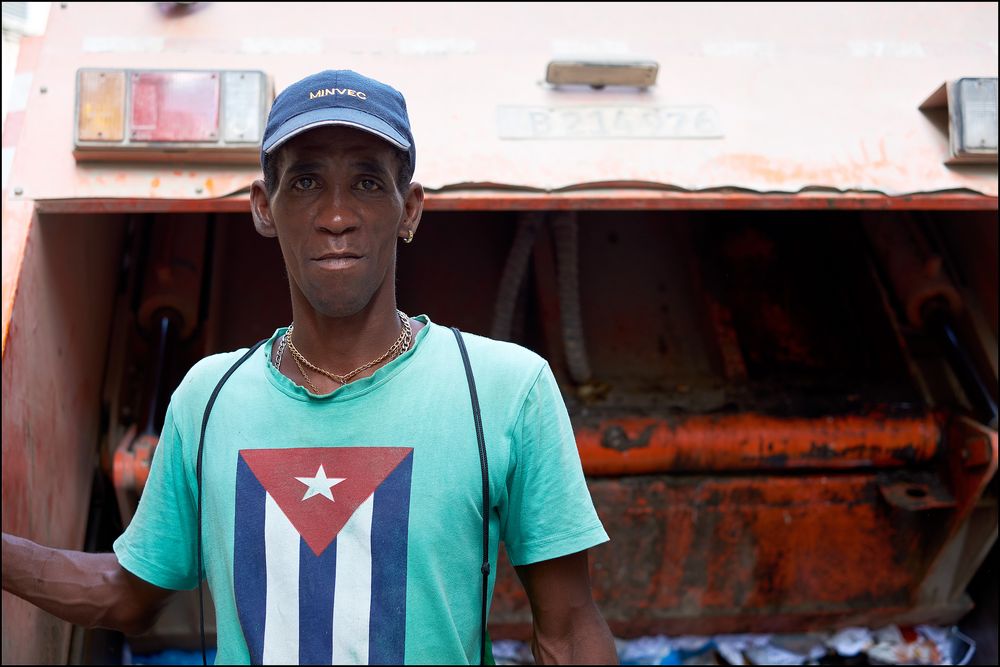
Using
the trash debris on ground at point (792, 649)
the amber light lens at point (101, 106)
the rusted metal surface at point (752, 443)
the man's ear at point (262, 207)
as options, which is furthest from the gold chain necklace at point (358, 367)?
the trash debris on ground at point (792, 649)

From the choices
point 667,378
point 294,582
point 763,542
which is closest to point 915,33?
point 667,378

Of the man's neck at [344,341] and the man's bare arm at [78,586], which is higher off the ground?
the man's neck at [344,341]

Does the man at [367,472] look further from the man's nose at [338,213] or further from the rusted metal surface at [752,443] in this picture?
the rusted metal surface at [752,443]

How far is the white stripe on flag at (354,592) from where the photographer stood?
0.96 metres

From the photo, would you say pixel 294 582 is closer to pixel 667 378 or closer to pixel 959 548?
pixel 667 378

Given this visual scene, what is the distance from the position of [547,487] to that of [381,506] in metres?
0.18

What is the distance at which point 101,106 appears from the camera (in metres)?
1.69

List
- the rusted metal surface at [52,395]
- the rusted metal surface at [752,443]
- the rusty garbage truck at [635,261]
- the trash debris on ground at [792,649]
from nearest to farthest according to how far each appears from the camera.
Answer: the rusted metal surface at [52,395] < the rusty garbage truck at [635,261] < the rusted metal surface at [752,443] < the trash debris on ground at [792,649]

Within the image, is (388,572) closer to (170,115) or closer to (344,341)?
(344,341)

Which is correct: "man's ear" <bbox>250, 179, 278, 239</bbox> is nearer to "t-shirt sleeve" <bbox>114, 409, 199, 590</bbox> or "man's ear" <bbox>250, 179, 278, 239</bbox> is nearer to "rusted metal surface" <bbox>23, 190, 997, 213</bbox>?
"t-shirt sleeve" <bbox>114, 409, 199, 590</bbox>

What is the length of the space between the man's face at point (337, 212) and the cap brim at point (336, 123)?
0.7 inches

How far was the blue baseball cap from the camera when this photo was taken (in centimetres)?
95

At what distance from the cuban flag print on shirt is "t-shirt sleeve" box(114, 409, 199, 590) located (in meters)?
0.14

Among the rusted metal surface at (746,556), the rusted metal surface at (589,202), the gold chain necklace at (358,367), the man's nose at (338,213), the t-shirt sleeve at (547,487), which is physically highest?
the rusted metal surface at (589,202)
